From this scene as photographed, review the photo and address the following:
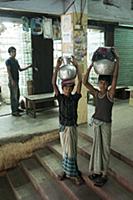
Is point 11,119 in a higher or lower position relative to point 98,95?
lower

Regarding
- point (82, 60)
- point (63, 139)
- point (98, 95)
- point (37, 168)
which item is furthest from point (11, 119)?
point (98, 95)

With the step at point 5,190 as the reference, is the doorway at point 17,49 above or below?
above

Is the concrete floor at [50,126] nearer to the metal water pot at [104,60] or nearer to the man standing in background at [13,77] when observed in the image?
the man standing in background at [13,77]

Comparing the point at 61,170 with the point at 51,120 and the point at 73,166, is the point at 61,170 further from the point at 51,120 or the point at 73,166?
the point at 51,120

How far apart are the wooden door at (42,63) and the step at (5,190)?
99.8 inches

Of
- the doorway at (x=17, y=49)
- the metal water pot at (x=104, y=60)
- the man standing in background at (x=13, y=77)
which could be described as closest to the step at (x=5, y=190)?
the man standing in background at (x=13, y=77)

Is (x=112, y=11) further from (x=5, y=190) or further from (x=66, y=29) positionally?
(x=5, y=190)

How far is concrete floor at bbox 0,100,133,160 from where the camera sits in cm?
416

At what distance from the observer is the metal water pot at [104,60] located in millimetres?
3138

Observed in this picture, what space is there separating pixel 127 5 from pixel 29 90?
342cm

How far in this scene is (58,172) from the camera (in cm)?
380

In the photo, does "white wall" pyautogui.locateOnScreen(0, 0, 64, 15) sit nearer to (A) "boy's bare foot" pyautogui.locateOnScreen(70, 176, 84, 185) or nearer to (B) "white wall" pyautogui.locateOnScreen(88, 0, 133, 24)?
(B) "white wall" pyautogui.locateOnScreen(88, 0, 133, 24)

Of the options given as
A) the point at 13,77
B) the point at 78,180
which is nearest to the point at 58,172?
the point at 78,180

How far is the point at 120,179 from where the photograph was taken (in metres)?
3.28
